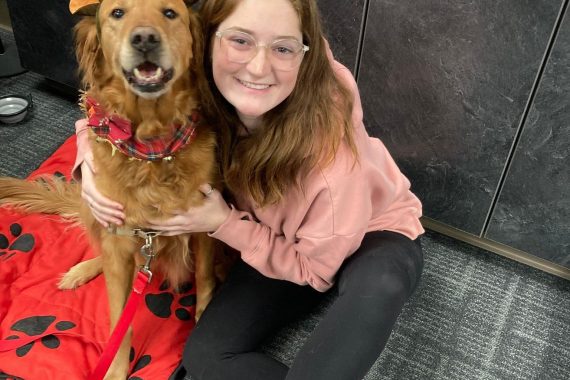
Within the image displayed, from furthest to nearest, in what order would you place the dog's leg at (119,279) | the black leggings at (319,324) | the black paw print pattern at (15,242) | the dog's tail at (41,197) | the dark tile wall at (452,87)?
the dog's tail at (41,197) < the black paw print pattern at (15,242) < the dark tile wall at (452,87) < the dog's leg at (119,279) < the black leggings at (319,324)

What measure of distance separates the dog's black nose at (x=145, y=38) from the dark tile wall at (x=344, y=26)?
0.83 metres

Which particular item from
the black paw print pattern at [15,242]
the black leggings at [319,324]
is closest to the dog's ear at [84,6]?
the black leggings at [319,324]

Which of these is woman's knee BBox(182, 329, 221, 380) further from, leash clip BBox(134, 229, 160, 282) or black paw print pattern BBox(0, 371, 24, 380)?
black paw print pattern BBox(0, 371, 24, 380)

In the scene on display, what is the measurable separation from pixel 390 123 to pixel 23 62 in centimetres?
163

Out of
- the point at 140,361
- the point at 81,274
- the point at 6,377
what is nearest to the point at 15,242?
the point at 81,274

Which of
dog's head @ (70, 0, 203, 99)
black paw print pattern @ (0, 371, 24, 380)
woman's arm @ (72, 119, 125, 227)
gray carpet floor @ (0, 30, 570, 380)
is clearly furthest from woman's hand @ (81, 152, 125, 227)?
gray carpet floor @ (0, 30, 570, 380)

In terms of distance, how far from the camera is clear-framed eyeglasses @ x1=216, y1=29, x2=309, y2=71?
1104mm

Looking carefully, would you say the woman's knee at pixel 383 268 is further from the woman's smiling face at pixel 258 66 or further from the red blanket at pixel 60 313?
the red blanket at pixel 60 313

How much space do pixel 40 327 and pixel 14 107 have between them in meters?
1.21

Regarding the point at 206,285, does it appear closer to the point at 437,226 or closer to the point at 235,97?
→ the point at 235,97

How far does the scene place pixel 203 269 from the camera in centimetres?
155

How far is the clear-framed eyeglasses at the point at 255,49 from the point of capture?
43.5 inches

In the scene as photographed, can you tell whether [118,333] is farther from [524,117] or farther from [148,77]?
[524,117]

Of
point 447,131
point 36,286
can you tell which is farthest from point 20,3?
point 447,131
